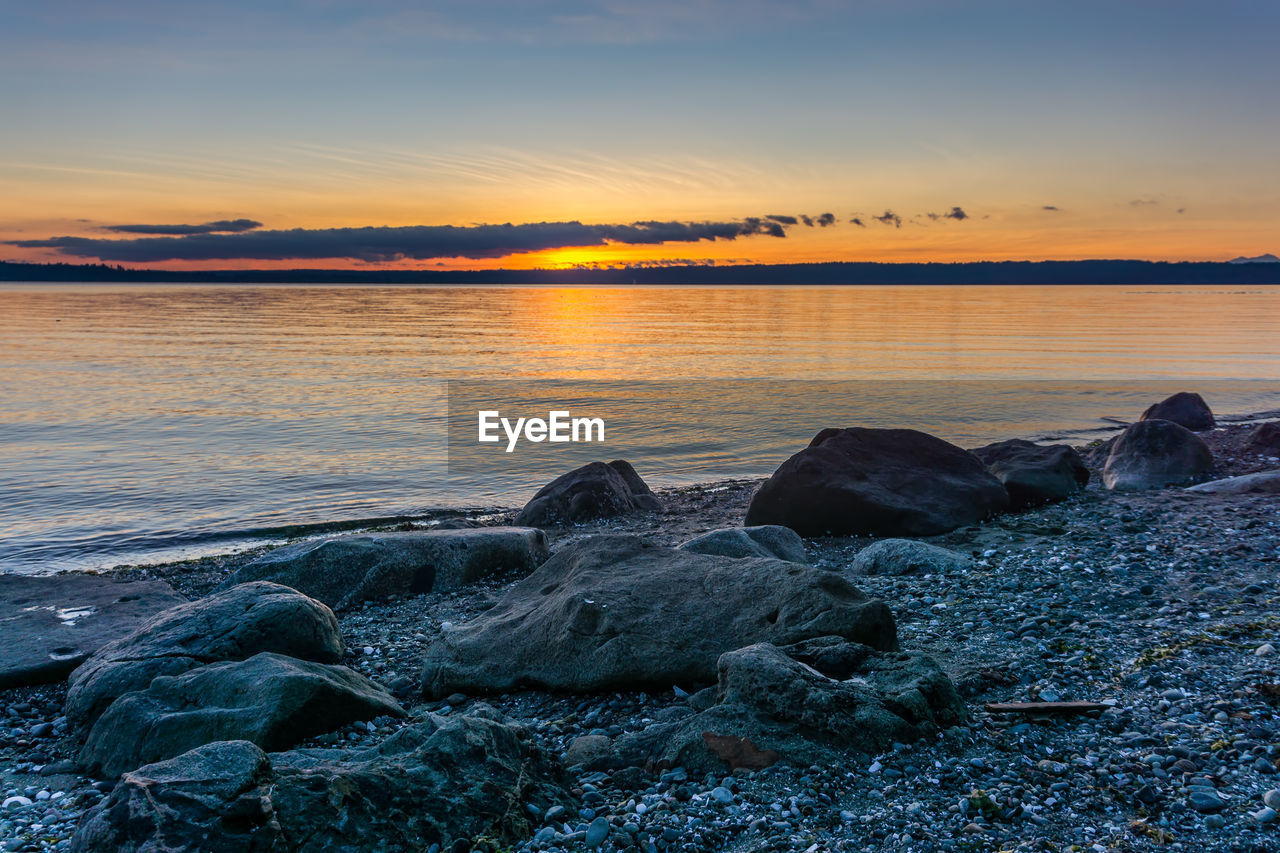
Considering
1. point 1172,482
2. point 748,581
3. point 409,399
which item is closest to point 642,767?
point 748,581

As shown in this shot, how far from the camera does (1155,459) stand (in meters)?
14.5

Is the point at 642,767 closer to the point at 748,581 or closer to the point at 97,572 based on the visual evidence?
the point at 748,581

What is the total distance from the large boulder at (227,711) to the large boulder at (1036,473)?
10.4m

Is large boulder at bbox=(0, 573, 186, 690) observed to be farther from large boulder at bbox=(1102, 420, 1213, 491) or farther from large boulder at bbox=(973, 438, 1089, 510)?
large boulder at bbox=(1102, 420, 1213, 491)

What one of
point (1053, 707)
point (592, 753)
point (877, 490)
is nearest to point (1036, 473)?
point (877, 490)

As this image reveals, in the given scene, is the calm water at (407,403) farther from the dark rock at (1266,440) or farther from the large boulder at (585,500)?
the dark rock at (1266,440)

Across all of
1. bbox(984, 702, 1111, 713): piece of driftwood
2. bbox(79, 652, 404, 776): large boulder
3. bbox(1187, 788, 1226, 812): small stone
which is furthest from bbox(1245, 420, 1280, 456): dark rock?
bbox(79, 652, 404, 776): large boulder

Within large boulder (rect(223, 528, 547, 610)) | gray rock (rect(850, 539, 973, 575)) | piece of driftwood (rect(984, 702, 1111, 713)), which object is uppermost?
piece of driftwood (rect(984, 702, 1111, 713))

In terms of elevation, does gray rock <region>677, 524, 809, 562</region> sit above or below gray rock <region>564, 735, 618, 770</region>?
above

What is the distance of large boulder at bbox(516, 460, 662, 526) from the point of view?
14.9 metres

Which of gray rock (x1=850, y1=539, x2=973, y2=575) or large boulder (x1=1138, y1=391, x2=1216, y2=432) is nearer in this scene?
gray rock (x1=850, y1=539, x2=973, y2=575)

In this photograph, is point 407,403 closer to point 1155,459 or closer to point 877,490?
point 877,490

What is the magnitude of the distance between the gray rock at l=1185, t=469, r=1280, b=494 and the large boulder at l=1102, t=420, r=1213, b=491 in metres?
0.94

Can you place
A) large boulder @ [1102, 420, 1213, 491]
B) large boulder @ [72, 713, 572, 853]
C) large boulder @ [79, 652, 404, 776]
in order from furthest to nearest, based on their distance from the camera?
large boulder @ [1102, 420, 1213, 491] → large boulder @ [79, 652, 404, 776] → large boulder @ [72, 713, 572, 853]
